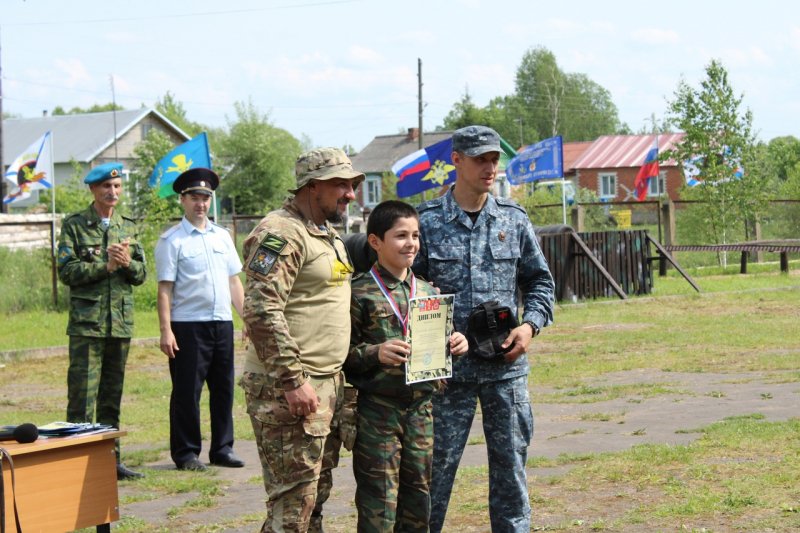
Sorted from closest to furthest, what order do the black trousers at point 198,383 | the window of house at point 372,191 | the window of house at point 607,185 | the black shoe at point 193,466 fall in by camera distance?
the black trousers at point 198,383 < the black shoe at point 193,466 < the window of house at point 607,185 < the window of house at point 372,191

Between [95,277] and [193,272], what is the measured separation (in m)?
0.73

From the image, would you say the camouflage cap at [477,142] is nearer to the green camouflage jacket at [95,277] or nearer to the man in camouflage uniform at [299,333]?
the man in camouflage uniform at [299,333]

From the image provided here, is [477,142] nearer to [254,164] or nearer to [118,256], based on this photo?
[118,256]

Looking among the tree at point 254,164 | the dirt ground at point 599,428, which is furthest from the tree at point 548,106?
the dirt ground at point 599,428

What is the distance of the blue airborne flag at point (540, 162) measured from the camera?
92.7 feet

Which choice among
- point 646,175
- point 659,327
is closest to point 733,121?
point 659,327

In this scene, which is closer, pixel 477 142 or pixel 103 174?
pixel 477 142

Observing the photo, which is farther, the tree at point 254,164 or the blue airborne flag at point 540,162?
the tree at point 254,164

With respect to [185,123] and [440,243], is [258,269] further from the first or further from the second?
[185,123]

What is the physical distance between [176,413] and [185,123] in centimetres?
9912

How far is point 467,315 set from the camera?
5242 millimetres

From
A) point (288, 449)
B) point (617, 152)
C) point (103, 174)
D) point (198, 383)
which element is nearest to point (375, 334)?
point (288, 449)

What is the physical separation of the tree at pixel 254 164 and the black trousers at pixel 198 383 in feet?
217

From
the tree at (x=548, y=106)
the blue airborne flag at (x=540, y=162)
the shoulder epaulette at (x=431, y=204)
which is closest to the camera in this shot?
the shoulder epaulette at (x=431, y=204)
